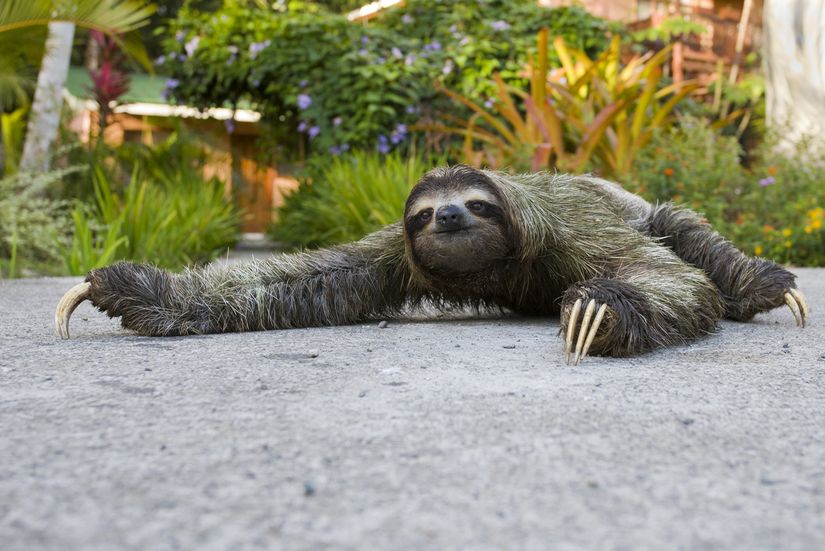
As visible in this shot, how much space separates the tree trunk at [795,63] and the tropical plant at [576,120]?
269 centimetres

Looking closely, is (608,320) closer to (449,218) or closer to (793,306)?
(449,218)

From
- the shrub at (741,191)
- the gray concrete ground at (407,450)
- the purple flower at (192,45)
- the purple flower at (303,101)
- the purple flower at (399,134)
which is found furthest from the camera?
the purple flower at (192,45)

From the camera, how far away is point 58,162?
7.72 meters

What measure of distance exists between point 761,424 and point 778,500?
449mm

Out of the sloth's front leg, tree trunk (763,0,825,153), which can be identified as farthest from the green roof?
the sloth's front leg

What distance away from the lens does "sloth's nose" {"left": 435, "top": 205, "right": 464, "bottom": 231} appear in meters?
2.83

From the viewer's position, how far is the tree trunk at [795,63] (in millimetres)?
10062

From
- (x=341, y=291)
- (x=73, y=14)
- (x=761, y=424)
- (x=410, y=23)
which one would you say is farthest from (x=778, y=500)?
(x=410, y=23)

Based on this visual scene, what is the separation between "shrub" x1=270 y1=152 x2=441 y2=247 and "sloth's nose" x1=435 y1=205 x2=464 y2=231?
320 cm

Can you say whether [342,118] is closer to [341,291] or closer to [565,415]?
[341,291]

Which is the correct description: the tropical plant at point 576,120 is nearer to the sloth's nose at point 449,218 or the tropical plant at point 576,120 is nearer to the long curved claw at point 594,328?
the sloth's nose at point 449,218

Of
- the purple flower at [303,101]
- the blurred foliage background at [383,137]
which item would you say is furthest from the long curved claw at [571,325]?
the purple flower at [303,101]

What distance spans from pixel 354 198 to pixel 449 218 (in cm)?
435

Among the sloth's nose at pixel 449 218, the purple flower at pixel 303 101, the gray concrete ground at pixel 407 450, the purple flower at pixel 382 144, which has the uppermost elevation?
the purple flower at pixel 303 101
